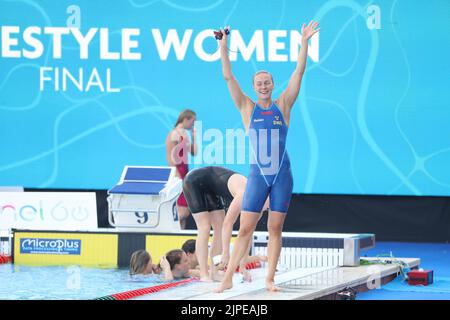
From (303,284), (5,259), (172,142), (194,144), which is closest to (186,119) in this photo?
(172,142)

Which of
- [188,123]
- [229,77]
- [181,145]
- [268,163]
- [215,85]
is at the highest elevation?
[215,85]

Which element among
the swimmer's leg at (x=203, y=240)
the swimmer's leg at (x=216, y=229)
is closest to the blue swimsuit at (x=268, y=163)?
the swimmer's leg at (x=203, y=240)

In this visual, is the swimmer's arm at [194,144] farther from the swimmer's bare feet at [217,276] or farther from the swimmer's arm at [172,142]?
the swimmer's bare feet at [217,276]

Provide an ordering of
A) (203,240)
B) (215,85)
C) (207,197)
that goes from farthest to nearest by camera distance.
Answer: (215,85), (207,197), (203,240)

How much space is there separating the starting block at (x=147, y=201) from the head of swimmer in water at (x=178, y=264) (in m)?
1.06

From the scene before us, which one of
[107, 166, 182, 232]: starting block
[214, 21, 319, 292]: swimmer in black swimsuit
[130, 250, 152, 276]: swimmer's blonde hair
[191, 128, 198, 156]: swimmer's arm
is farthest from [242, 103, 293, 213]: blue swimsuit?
[191, 128, 198, 156]: swimmer's arm

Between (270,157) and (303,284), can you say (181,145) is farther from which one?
(270,157)

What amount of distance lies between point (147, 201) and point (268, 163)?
328 centimetres

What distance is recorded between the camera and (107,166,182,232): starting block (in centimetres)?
1014

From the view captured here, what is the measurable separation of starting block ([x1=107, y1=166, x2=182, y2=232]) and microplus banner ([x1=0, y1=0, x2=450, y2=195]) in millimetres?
1889

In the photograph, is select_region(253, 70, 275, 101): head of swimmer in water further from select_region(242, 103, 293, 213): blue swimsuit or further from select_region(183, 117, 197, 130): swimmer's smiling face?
select_region(183, 117, 197, 130): swimmer's smiling face

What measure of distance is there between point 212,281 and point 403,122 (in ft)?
15.9

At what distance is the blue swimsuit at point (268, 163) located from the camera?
280 inches

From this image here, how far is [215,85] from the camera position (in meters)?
12.6
